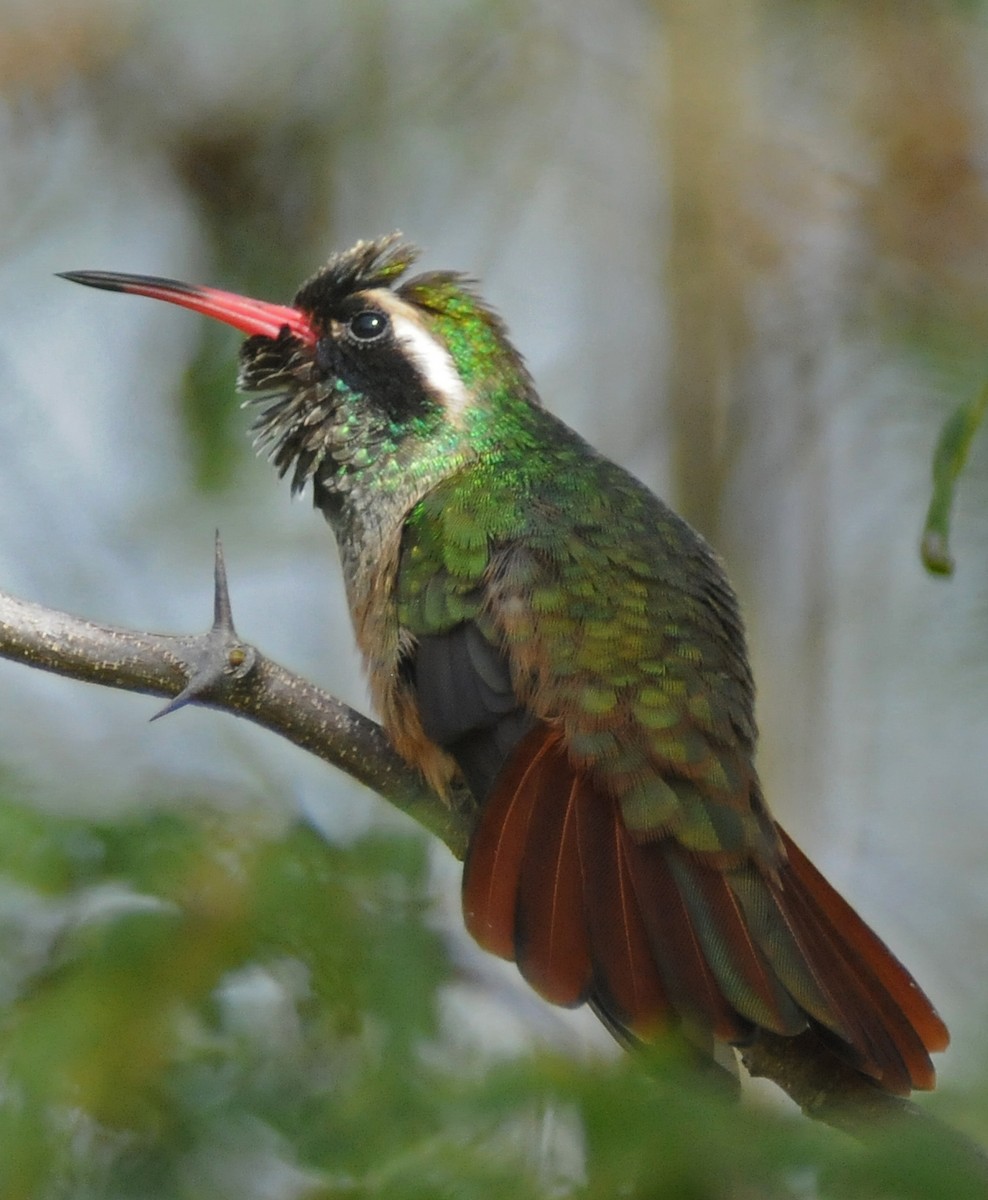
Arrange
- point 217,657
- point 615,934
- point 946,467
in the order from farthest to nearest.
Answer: point 615,934, point 217,657, point 946,467

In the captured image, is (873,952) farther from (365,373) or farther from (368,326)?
(368,326)

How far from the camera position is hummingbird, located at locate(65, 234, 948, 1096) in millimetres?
3230

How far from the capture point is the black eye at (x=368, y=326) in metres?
4.64

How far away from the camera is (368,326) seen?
15.3 feet

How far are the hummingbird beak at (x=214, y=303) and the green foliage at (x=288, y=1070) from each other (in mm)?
2316

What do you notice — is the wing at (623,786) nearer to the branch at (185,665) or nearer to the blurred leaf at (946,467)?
the branch at (185,665)

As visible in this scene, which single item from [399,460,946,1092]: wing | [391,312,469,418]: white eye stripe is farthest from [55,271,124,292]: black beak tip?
[399,460,946,1092]: wing

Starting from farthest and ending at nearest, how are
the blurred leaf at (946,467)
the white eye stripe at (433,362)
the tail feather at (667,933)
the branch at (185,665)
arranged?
the white eye stripe at (433,362) → the tail feather at (667,933) → the branch at (185,665) → the blurred leaf at (946,467)

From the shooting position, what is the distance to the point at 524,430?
458cm

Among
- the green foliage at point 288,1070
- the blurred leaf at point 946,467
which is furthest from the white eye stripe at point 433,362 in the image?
the green foliage at point 288,1070

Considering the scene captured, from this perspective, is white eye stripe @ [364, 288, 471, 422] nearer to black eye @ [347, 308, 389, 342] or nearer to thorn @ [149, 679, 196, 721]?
black eye @ [347, 308, 389, 342]

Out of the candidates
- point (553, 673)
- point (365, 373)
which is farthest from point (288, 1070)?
point (365, 373)

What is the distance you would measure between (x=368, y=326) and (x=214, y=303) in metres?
0.45

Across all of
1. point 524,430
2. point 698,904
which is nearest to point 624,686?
point 698,904
